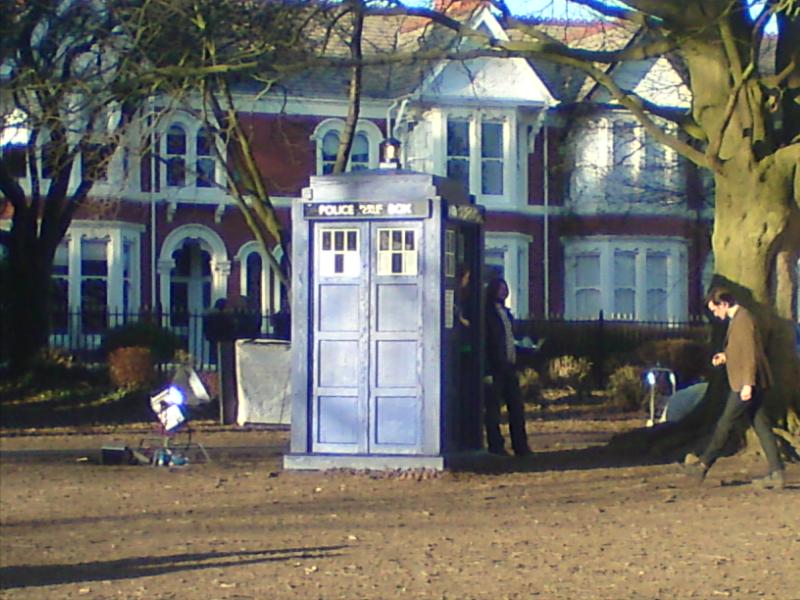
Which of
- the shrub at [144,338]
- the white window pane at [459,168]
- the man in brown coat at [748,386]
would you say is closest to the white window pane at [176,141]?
the white window pane at [459,168]

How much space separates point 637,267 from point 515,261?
11.2ft

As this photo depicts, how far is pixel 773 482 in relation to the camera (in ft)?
43.6

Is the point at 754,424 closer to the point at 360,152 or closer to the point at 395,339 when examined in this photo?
the point at 395,339

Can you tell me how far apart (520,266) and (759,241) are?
23873mm

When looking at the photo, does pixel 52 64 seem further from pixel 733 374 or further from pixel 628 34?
pixel 733 374

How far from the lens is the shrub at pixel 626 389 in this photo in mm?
25312

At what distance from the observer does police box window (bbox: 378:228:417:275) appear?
14.4 metres

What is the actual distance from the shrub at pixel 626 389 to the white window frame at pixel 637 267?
1248 centimetres

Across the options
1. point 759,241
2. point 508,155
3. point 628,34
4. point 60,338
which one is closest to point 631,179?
point 508,155

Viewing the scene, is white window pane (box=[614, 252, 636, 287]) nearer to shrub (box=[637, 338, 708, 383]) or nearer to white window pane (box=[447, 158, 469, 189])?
white window pane (box=[447, 158, 469, 189])

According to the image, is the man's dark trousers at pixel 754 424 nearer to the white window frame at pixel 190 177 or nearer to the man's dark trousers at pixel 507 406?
the man's dark trousers at pixel 507 406

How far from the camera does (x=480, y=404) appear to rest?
15648 mm

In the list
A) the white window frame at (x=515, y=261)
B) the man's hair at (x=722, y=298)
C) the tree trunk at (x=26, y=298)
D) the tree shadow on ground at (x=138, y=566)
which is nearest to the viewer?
the tree shadow on ground at (x=138, y=566)

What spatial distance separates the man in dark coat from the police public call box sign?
214 centimetres
